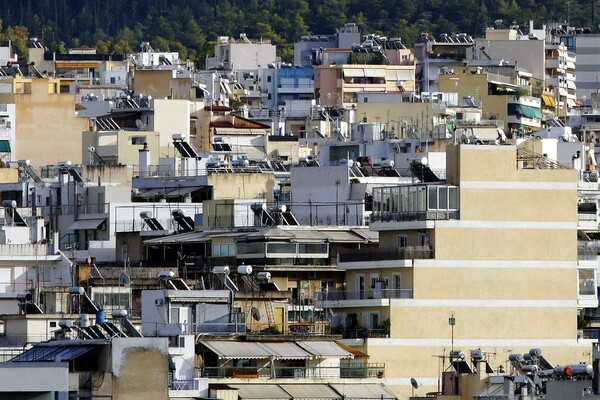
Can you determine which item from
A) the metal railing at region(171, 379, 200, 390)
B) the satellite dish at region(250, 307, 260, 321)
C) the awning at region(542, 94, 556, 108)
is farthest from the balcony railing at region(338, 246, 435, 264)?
the awning at region(542, 94, 556, 108)

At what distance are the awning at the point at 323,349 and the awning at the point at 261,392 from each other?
7.36 ft

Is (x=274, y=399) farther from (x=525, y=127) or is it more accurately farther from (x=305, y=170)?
(x=525, y=127)

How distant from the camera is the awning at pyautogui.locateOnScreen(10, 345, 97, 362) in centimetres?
6041

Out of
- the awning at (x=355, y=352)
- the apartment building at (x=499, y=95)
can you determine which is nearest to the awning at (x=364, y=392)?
the awning at (x=355, y=352)

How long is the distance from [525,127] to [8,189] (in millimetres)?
48704

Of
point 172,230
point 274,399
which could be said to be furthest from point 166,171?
point 274,399

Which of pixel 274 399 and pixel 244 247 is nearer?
pixel 274 399

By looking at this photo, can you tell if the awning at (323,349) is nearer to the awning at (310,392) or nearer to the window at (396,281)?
the awning at (310,392)

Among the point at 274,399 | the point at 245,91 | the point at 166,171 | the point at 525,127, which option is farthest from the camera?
the point at 245,91

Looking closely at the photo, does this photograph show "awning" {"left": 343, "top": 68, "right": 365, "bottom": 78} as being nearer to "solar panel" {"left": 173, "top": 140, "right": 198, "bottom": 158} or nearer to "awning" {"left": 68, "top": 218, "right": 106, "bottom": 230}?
"solar panel" {"left": 173, "top": 140, "right": 198, "bottom": 158}

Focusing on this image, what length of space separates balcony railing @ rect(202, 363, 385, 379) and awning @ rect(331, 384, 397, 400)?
49 centimetres

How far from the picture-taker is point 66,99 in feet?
422

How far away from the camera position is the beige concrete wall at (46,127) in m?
126

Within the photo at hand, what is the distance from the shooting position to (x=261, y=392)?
232 feet
